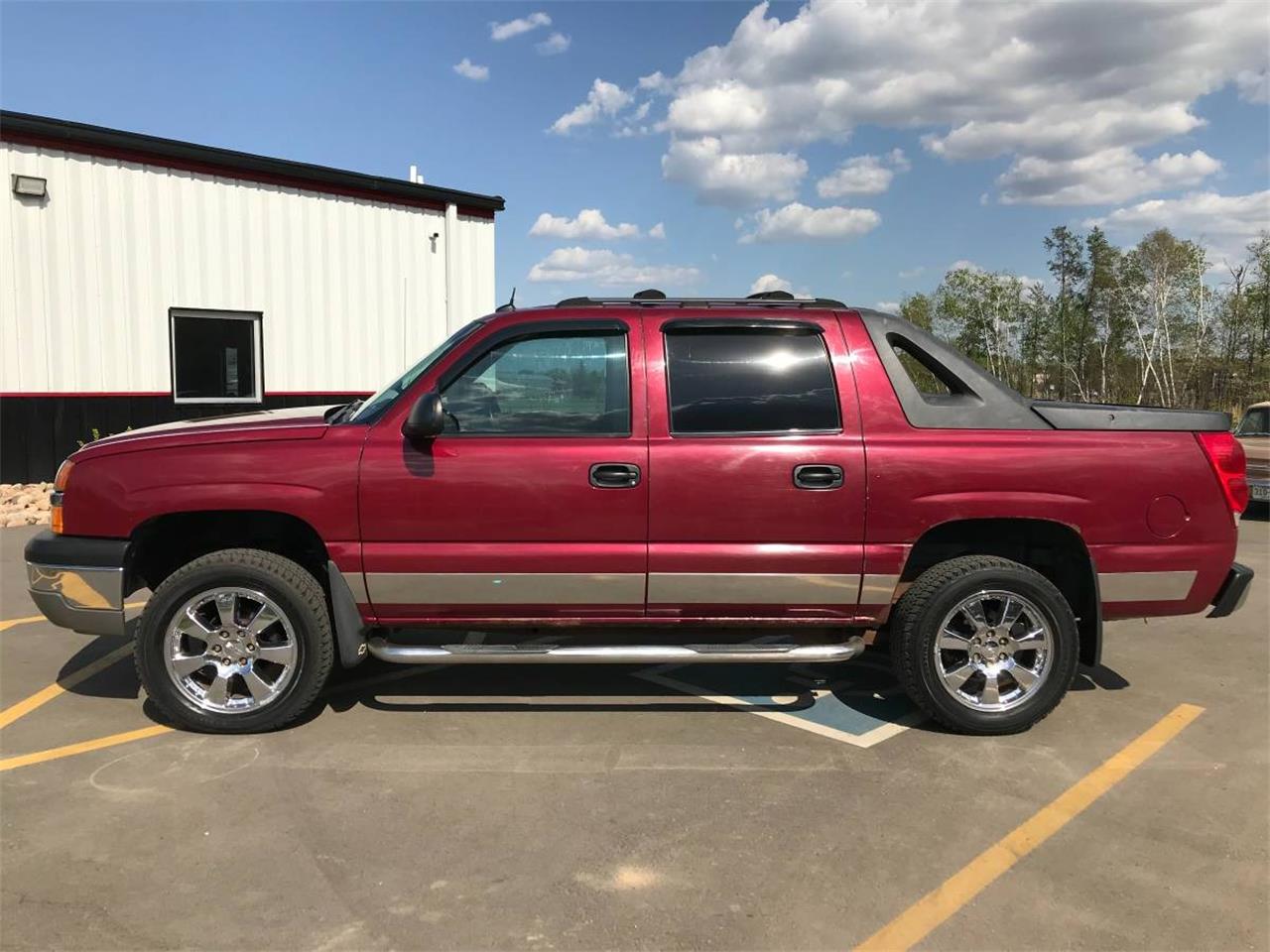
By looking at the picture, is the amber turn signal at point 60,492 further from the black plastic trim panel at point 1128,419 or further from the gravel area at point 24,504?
the gravel area at point 24,504

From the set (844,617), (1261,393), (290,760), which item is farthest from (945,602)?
(1261,393)

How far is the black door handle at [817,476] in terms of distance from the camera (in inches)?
152

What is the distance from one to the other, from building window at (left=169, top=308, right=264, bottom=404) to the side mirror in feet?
31.6

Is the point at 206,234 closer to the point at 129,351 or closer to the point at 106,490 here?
the point at 129,351

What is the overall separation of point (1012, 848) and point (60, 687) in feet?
15.4

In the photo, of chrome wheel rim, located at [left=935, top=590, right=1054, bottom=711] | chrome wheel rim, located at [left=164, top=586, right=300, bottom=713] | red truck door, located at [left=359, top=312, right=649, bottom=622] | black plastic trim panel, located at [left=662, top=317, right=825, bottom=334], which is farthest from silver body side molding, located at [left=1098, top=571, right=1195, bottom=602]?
chrome wheel rim, located at [left=164, top=586, right=300, bottom=713]

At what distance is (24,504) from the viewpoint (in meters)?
10.1

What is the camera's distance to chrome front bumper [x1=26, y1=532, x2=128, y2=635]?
3902 millimetres

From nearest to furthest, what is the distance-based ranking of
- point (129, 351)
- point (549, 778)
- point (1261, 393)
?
point (549, 778), point (129, 351), point (1261, 393)

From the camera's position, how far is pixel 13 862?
9.66 feet

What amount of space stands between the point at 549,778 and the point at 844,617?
4.98 feet

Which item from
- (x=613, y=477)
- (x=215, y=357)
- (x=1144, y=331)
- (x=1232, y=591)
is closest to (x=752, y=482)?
(x=613, y=477)

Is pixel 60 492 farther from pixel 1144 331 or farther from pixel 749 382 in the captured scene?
pixel 1144 331

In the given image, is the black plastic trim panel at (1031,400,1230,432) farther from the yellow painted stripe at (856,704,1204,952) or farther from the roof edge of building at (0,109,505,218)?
the roof edge of building at (0,109,505,218)
